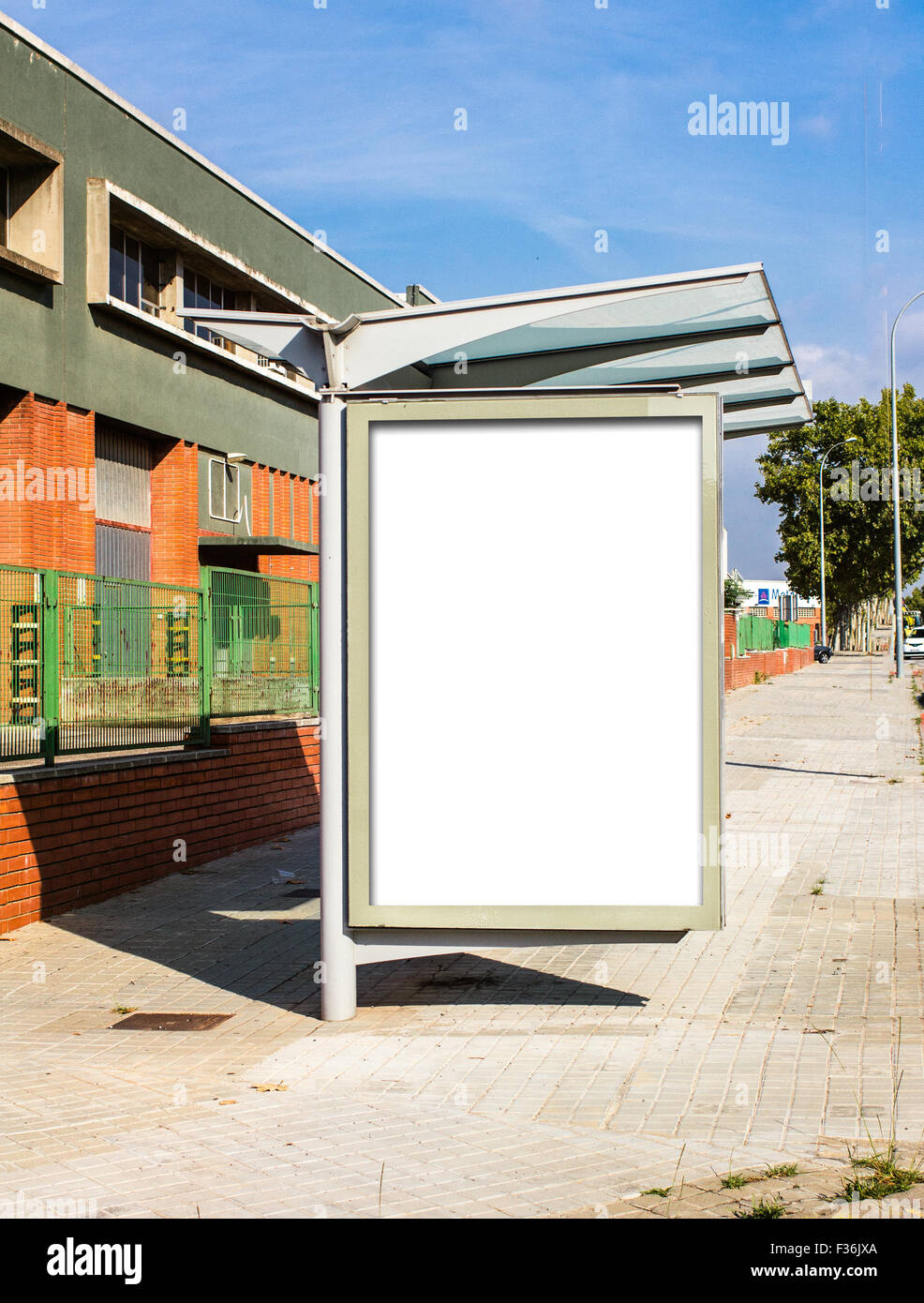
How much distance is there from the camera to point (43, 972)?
815cm

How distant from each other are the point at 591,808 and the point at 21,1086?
2877 millimetres

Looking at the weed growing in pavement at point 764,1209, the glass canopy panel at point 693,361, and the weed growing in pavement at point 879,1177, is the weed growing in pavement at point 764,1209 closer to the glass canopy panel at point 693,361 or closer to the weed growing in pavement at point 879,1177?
the weed growing in pavement at point 879,1177

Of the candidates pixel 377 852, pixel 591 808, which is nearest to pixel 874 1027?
pixel 591 808

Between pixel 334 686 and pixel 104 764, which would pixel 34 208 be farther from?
pixel 334 686

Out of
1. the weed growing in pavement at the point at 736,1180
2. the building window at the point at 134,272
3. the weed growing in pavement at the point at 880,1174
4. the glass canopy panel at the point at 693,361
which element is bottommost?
the weed growing in pavement at the point at 736,1180

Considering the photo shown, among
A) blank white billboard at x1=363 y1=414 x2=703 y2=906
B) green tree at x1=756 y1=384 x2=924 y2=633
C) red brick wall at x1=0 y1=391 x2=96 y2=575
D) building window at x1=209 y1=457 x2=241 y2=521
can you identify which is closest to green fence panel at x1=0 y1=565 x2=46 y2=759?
blank white billboard at x1=363 y1=414 x2=703 y2=906

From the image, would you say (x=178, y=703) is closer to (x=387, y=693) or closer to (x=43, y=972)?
(x=43, y=972)

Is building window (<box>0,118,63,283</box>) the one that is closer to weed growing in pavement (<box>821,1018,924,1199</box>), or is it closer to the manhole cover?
the manhole cover

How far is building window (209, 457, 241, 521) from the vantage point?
25.0m

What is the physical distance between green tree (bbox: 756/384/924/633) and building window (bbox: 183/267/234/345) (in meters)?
51.1

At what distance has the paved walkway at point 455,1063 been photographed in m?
4.64

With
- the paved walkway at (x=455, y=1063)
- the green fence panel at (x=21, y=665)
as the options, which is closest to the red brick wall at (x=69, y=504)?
the green fence panel at (x=21, y=665)

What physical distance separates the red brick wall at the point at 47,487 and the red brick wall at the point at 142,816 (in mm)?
6443

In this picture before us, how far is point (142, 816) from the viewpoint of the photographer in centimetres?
1102
